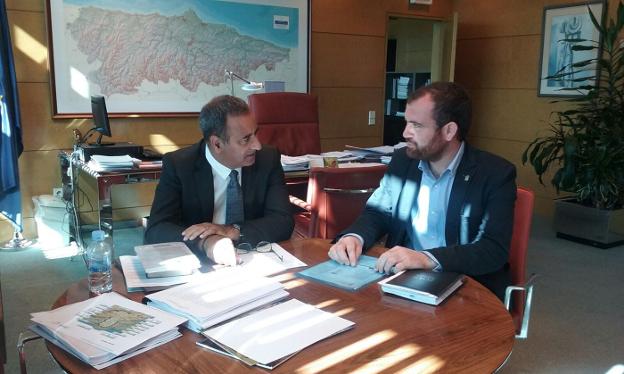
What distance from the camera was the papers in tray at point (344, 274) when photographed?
155 cm

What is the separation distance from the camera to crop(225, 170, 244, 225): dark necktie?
2.25 metres

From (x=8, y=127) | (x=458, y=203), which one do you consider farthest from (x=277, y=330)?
(x=8, y=127)

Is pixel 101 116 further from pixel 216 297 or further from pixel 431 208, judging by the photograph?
pixel 216 297

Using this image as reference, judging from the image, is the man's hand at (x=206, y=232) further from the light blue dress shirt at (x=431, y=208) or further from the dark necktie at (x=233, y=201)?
the light blue dress shirt at (x=431, y=208)

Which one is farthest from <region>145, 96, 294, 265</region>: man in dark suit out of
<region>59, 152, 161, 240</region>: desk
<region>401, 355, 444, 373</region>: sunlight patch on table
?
<region>59, 152, 161, 240</region>: desk

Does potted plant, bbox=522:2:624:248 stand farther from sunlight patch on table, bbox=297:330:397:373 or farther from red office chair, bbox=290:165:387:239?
sunlight patch on table, bbox=297:330:397:373

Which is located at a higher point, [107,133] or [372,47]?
[372,47]

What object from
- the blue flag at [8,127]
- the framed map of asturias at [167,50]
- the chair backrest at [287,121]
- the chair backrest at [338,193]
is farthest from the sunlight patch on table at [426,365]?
the framed map of asturias at [167,50]

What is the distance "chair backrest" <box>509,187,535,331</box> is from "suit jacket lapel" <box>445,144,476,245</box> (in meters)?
0.17

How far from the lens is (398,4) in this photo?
5809mm

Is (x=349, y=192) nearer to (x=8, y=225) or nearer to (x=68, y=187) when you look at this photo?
(x=68, y=187)

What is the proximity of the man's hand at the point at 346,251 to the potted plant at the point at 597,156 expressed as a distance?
333 cm

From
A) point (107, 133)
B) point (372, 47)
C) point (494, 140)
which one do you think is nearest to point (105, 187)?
point (107, 133)

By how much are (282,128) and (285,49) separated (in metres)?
1.55
